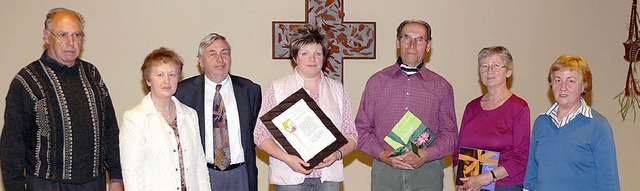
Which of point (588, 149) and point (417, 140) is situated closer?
point (588, 149)

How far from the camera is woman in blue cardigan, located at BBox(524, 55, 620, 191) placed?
10.1 feet

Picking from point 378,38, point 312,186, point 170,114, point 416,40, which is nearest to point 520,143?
point 416,40

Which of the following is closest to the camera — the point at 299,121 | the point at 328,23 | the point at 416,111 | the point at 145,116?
the point at 145,116

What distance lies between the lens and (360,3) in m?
5.09

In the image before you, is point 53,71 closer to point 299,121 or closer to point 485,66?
point 299,121

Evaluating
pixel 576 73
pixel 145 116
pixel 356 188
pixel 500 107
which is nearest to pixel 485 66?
pixel 500 107

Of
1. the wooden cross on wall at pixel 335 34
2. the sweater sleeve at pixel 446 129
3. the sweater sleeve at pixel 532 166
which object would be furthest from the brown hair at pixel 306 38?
the wooden cross on wall at pixel 335 34

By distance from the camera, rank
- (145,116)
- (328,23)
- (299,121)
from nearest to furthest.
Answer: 1. (145,116)
2. (299,121)
3. (328,23)

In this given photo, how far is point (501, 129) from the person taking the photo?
11.2 ft

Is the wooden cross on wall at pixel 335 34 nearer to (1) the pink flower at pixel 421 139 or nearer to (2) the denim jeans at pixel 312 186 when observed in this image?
(1) the pink flower at pixel 421 139

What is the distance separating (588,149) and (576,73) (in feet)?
1.16

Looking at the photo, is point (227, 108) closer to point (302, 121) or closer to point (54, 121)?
point (302, 121)

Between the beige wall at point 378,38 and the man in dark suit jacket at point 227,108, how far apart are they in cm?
147

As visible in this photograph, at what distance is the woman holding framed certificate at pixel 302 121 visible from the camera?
339 centimetres
